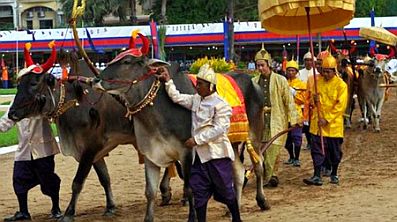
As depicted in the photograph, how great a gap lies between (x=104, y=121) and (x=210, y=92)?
1.93 meters

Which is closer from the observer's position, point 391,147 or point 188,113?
point 188,113

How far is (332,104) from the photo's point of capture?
11047 millimetres

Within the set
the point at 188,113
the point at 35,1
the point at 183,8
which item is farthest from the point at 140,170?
the point at 35,1

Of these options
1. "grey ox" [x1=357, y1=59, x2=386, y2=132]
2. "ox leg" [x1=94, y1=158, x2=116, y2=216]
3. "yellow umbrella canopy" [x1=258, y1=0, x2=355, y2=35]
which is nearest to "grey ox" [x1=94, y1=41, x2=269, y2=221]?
"ox leg" [x1=94, y1=158, x2=116, y2=216]

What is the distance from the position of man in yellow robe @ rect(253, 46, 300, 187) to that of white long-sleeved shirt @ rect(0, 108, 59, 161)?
10.9 feet

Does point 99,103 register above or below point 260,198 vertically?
above

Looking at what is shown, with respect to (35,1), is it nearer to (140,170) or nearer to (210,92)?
(140,170)

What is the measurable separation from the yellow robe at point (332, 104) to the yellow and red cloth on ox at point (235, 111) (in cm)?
254

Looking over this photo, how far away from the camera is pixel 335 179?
1128 centimetres

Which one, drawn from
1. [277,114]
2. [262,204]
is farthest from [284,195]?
[277,114]

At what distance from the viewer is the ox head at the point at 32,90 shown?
8.48 meters

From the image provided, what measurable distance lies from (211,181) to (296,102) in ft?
14.4

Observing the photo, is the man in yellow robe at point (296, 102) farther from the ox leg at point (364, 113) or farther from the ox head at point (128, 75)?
the ox leg at point (364, 113)

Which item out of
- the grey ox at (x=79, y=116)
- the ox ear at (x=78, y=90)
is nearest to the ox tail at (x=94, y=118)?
the grey ox at (x=79, y=116)
